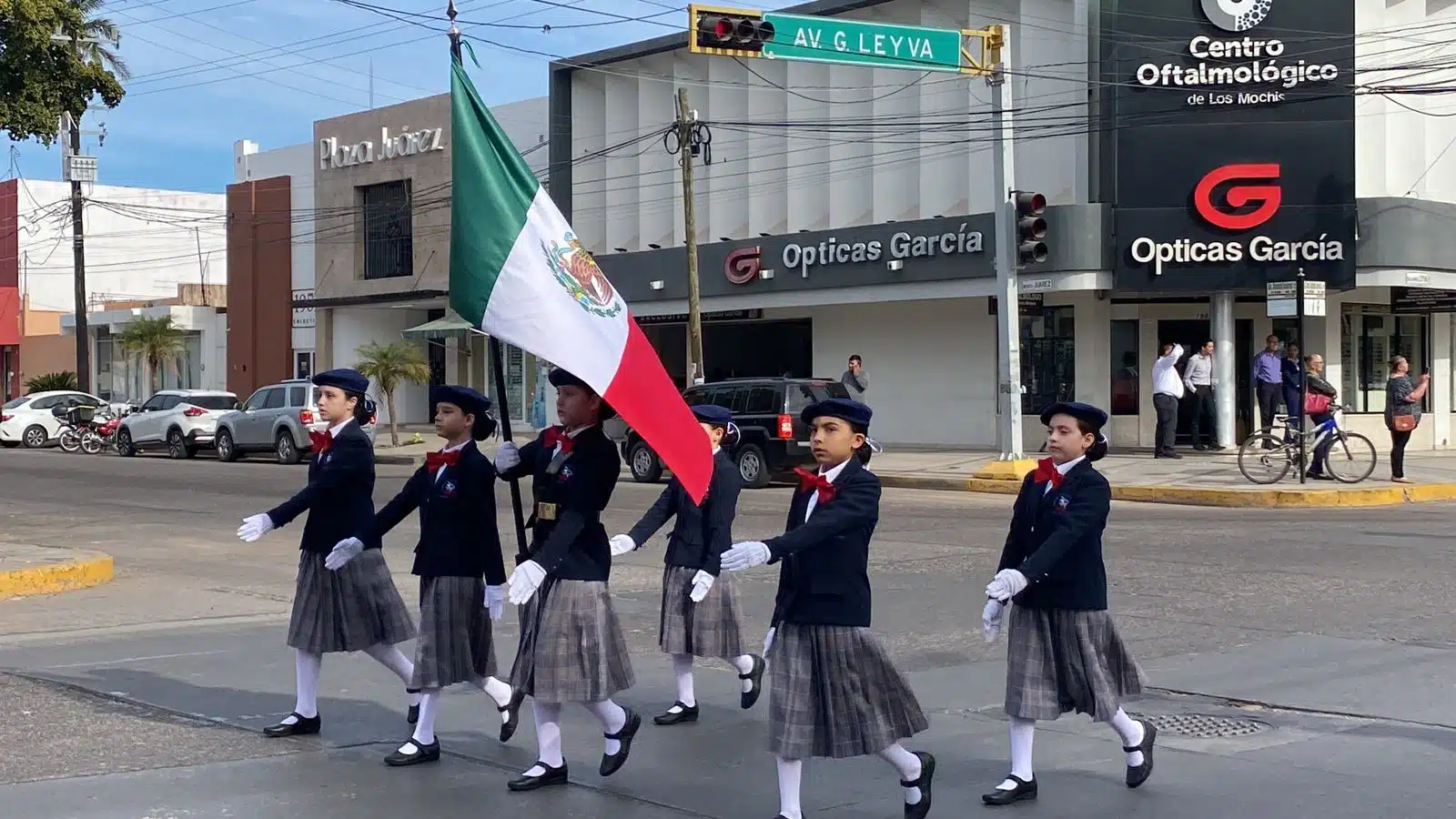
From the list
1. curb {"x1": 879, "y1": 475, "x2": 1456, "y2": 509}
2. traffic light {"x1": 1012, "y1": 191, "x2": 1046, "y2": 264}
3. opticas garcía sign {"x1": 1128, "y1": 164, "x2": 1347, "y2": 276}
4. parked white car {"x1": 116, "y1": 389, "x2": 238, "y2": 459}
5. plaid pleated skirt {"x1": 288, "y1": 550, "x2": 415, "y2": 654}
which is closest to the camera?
plaid pleated skirt {"x1": 288, "y1": 550, "x2": 415, "y2": 654}

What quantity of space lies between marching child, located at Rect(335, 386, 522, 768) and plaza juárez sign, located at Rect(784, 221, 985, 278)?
69.5 ft

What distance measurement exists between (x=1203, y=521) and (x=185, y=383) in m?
41.1

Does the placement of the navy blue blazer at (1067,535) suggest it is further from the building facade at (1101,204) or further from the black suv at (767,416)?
the building facade at (1101,204)

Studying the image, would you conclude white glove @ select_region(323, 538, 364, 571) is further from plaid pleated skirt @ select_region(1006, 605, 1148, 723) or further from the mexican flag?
plaid pleated skirt @ select_region(1006, 605, 1148, 723)

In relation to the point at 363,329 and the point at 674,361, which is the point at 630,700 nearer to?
the point at 674,361

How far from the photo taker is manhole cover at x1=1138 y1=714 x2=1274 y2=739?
7387mm

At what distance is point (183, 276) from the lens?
67000 millimetres

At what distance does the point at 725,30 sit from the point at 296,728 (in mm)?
12670

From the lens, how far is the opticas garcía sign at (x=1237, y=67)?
83.5 feet

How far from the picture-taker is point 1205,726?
7559 millimetres

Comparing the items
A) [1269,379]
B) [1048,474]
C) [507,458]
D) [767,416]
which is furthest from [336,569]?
[1269,379]

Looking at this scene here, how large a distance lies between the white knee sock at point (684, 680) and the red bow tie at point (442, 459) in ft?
5.52

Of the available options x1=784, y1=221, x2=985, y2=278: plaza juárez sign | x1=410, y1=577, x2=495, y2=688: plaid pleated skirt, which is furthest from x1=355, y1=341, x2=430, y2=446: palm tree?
x1=410, y1=577, x2=495, y2=688: plaid pleated skirt

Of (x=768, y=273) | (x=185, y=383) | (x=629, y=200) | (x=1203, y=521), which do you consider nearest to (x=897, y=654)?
(x=1203, y=521)
